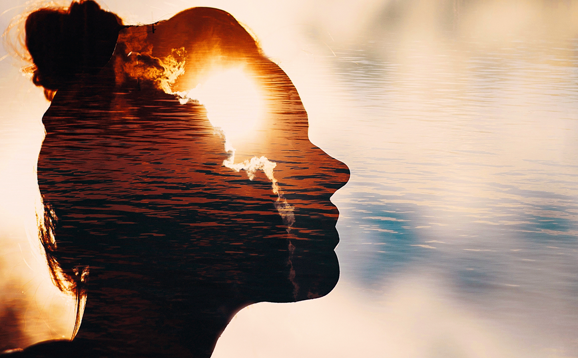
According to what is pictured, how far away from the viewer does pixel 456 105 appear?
3.45ft

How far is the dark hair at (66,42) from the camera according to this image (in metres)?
1.04

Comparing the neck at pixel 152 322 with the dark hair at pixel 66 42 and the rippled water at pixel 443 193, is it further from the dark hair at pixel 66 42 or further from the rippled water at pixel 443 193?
the dark hair at pixel 66 42

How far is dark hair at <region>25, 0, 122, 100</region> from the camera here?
3.41ft

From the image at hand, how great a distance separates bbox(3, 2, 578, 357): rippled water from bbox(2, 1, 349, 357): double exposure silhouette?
94 millimetres

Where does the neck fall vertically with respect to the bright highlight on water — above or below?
below

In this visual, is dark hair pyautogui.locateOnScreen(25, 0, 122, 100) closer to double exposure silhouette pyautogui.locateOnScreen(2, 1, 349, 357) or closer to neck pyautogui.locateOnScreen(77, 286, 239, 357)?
double exposure silhouette pyautogui.locateOnScreen(2, 1, 349, 357)

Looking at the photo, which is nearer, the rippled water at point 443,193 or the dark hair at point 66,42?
the rippled water at point 443,193

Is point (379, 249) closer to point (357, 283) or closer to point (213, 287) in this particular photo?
point (357, 283)

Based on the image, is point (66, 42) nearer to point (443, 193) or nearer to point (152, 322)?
point (152, 322)

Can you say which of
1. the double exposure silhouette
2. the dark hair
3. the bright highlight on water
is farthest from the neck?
the dark hair

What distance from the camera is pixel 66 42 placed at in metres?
1.05

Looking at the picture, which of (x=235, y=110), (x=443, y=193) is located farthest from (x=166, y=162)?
(x=443, y=193)

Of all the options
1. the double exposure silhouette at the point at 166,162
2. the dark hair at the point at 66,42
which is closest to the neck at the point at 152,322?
the double exposure silhouette at the point at 166,162

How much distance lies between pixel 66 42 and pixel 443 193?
3.25 ft
